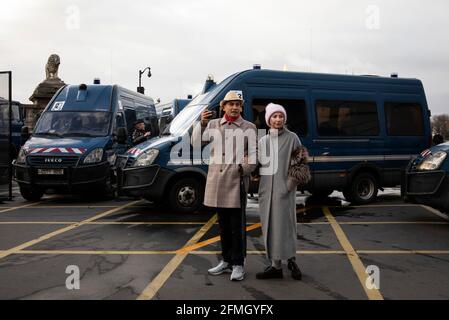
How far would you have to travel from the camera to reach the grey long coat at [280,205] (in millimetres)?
4613

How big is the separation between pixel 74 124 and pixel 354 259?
7.71 metres

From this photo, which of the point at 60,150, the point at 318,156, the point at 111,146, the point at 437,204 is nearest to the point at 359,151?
the point at 318,156

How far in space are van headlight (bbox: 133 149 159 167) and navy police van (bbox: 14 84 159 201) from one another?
82.7 inches

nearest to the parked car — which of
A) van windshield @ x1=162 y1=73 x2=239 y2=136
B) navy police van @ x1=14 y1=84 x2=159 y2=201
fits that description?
van windshield @ x1=162 y1=73 x2=239 y2=136

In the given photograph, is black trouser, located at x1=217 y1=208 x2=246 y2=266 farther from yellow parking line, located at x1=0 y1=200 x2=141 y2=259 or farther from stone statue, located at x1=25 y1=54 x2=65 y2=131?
stone statue, located at x1=25 y1=54 x2=65 y2=131

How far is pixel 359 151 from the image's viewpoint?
9812 mm

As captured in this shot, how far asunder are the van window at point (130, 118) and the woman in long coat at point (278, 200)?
→ 7960 mm

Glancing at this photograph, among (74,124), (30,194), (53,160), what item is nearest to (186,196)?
(53,160)

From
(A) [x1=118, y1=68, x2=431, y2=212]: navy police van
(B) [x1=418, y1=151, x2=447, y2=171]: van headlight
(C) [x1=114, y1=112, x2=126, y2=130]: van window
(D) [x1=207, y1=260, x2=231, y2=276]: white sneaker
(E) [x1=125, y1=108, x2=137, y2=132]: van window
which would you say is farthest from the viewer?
(E) [x1=125, y1=108, x2=137, y2=132]: van window

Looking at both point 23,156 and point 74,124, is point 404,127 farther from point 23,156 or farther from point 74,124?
point 23,156

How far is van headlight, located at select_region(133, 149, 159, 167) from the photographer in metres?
8.38

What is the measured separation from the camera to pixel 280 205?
4.62m

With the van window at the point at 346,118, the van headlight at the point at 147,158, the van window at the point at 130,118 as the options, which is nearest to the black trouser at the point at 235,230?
the van headlight at the point at 147,158
